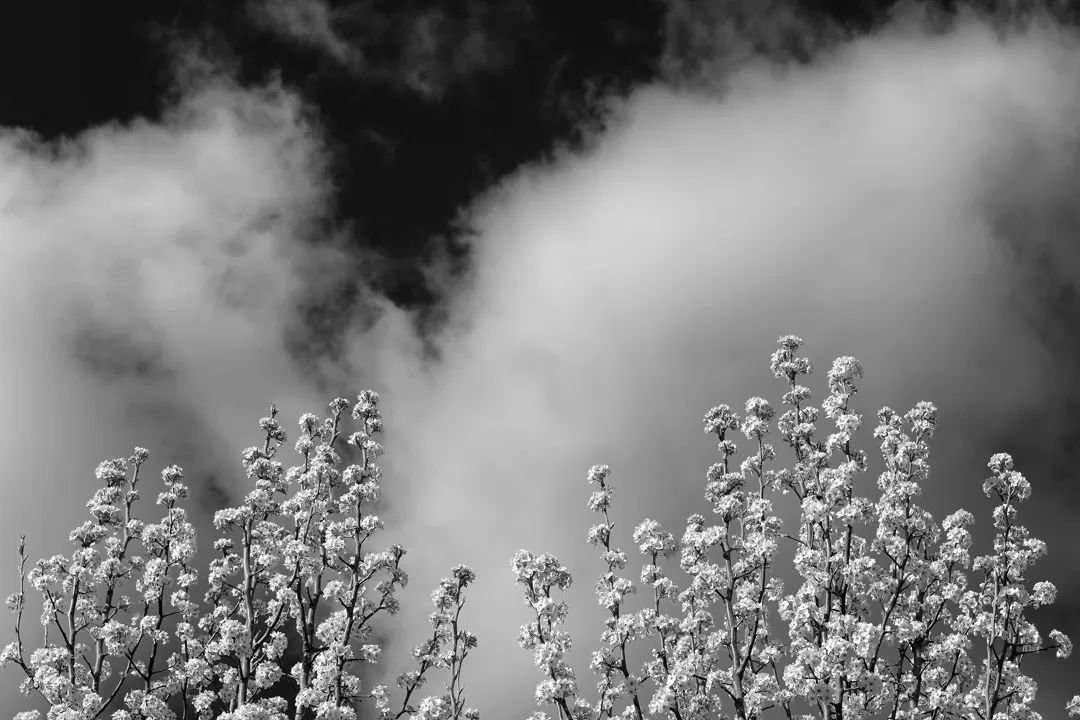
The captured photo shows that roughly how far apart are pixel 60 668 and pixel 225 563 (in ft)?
14.7

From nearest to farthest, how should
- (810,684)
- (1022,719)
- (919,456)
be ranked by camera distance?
1. (810,684)
2. (919,456)
3. (1022,719)

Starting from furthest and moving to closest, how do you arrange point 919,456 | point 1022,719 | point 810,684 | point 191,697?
1. point 1022,719
2. point 191,697
3. point 919,456
4. point 810,684

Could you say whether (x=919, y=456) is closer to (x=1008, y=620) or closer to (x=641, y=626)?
(x=1008, y=620)

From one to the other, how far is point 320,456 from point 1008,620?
18849mm

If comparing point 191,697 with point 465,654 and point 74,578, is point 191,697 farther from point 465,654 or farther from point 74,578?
point 465,654

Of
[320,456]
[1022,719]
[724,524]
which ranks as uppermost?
[320,456]

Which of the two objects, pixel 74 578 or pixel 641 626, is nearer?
pixel 641 626

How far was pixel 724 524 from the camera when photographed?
2259 cm

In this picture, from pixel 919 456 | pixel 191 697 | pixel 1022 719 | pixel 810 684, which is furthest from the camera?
pixel 1022 719

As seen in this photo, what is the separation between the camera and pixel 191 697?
23.3m

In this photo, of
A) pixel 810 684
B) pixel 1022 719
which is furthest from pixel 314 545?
pixel 1022 719

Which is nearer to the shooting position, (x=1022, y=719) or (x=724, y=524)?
(x=724, y=524)

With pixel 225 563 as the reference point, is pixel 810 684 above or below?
below

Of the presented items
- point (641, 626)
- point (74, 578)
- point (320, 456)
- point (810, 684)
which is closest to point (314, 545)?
point (320, 456)
